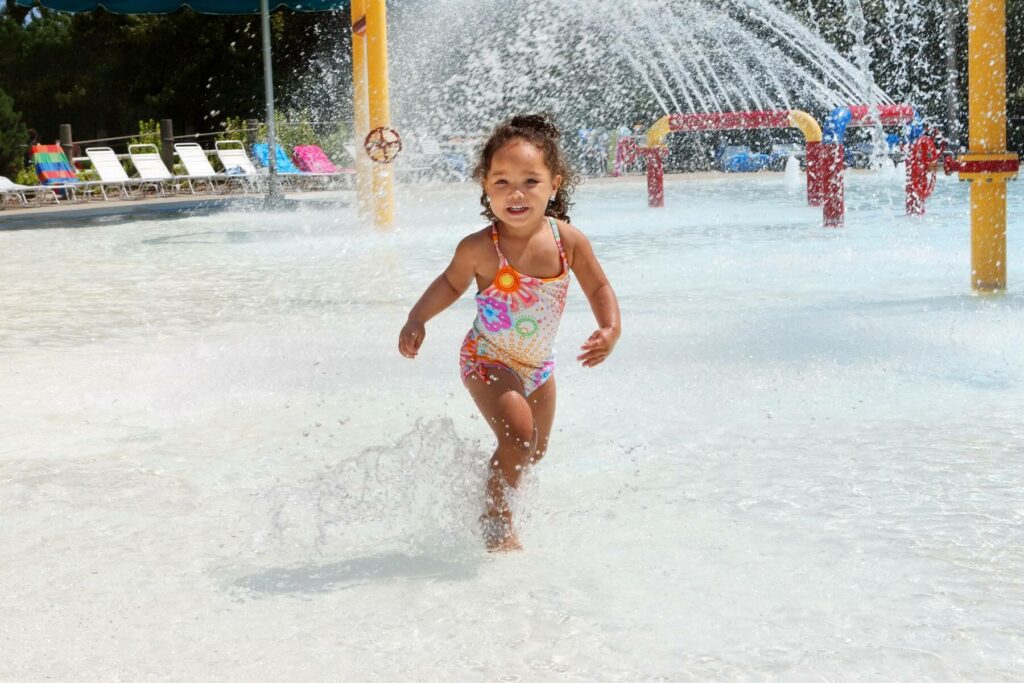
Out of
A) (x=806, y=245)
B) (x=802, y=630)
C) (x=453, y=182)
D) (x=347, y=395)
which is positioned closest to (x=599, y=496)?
(x=802, y=630)

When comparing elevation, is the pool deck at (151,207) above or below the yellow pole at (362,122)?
below

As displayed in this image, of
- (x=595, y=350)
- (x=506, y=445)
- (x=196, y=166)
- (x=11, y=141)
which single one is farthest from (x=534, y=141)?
(x=11, y=141)

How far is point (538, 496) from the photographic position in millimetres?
3484

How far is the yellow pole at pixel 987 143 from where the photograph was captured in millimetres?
6320

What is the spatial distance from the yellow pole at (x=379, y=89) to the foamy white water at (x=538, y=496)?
4.61m

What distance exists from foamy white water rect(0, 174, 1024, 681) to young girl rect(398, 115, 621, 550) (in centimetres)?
15

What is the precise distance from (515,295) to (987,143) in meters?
4.08

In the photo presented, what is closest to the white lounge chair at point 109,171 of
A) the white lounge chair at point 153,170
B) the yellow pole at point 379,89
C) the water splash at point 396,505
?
the white lounge chair at point 153,170

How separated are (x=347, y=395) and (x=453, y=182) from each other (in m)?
19.1

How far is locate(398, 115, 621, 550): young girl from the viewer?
310 centimetres

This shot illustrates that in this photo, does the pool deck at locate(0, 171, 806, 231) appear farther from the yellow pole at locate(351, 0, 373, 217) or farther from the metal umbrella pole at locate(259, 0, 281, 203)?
the yellow pole at locate(351, 0, 373, 217)

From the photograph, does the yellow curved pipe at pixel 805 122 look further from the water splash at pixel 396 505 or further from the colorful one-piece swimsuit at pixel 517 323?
the colorful one-piece swimsuit at pixel 517 323

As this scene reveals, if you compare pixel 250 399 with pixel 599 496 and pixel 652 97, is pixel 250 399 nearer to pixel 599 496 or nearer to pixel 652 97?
pixel 599 496

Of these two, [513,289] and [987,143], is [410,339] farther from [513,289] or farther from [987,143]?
[987,143]
